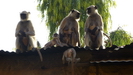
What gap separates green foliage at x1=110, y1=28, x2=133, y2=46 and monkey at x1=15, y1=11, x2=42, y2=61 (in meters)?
6.65

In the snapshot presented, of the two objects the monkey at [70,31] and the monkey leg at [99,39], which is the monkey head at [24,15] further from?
the monkey leg at [99,39]

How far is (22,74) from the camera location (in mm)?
6613

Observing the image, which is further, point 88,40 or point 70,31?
point 70,31

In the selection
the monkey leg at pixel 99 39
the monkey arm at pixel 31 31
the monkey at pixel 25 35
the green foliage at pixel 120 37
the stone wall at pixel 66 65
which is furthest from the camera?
the green foliage at pixel 120 37

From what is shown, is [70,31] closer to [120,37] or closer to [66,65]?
[66,65]

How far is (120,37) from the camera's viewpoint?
48.0 ft

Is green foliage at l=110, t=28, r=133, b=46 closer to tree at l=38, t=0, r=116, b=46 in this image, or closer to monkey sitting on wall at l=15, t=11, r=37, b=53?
tree at l=38, t=0, r=116, b=46

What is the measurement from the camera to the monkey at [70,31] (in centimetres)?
874

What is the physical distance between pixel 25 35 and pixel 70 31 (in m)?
1.37

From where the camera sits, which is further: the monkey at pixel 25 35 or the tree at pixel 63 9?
the tree at pixel 63 9

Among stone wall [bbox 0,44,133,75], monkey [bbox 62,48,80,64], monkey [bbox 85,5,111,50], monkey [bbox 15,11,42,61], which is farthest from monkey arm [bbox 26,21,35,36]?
monkey [bbox 62,48,80,64]

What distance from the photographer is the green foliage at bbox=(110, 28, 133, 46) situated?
14.6 meters

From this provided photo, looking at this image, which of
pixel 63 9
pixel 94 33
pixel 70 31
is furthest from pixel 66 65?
pixel 63 9

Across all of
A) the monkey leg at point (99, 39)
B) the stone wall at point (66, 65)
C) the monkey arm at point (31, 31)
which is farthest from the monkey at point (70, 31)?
the stone wall at point (66, 65)
